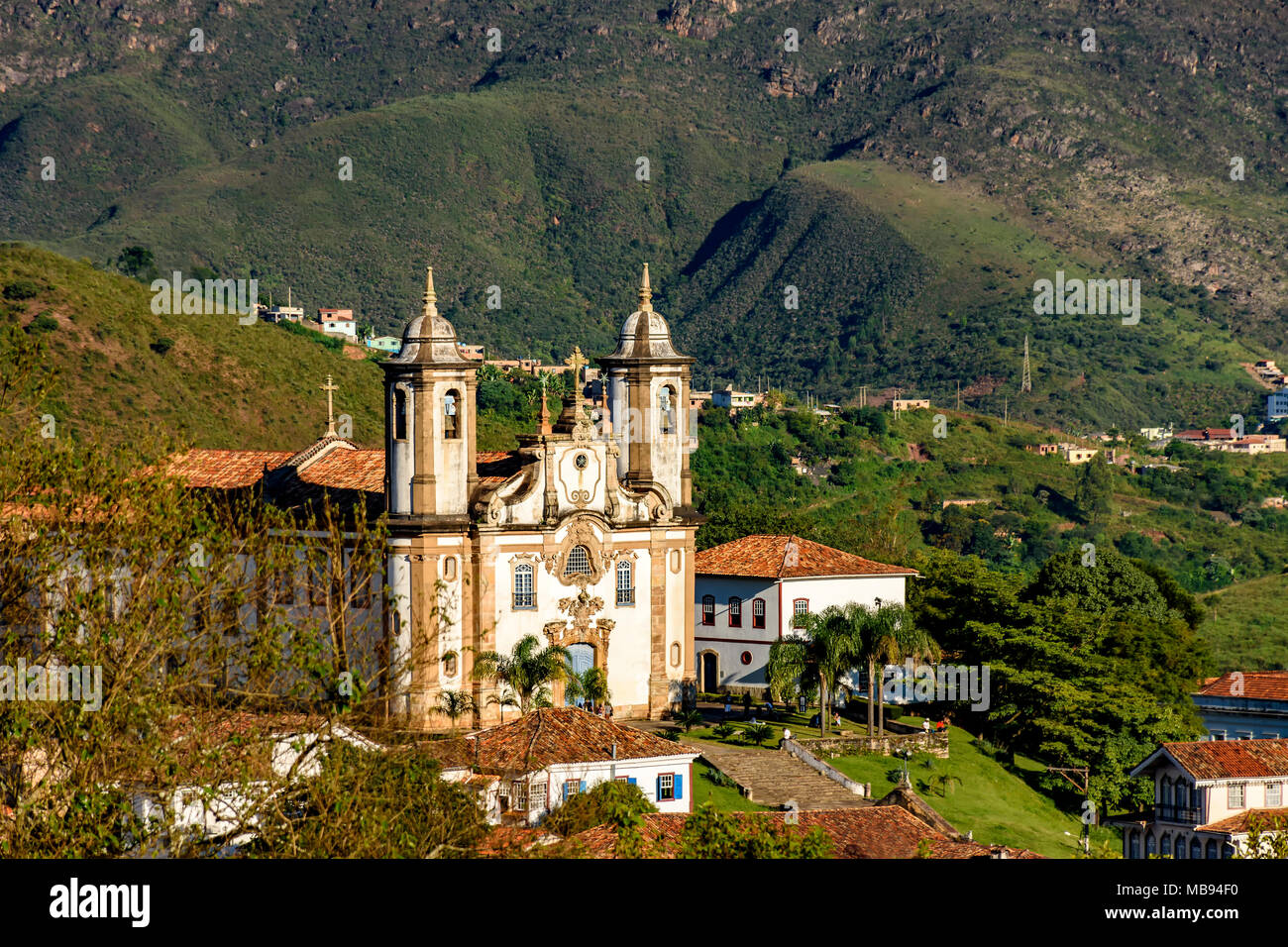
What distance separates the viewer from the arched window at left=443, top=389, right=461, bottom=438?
61250mm

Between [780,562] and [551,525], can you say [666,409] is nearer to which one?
[551,525]

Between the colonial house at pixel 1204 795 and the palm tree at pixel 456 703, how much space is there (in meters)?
19.7

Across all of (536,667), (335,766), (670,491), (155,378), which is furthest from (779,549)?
(155,378)

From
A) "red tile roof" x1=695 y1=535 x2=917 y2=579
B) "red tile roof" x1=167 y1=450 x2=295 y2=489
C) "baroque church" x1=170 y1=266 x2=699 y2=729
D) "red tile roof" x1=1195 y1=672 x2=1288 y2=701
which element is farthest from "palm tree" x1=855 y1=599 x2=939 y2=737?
"red tile roof" x1=1195 y1=672 x2=1288 y2=701

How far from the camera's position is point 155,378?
409 ft

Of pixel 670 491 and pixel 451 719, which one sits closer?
pixel 451 719

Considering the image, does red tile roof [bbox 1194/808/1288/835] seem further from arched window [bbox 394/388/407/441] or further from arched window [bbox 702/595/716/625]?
arched window [bbox 394/388/407/441]

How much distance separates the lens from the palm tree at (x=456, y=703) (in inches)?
2333

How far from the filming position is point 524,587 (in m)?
62.5

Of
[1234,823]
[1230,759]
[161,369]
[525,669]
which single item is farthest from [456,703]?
[161,369]

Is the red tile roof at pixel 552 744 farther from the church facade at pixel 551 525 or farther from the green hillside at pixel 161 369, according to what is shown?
the green hillside at pixel 161 369
